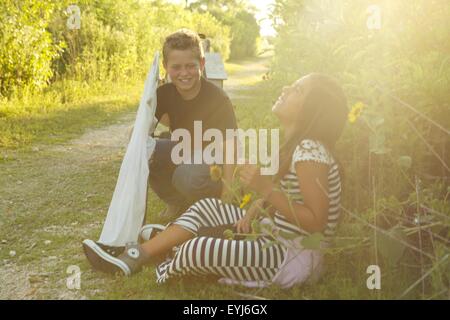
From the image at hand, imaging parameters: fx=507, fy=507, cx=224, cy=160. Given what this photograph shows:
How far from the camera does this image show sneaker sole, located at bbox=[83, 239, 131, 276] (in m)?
2.85

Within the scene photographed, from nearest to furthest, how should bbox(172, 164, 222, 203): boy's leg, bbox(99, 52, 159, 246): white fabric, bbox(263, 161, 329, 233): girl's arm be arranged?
bbox(263, 161, 329, 233): girl's arm, bbox(99, 52, 159, 246): white fabric, bbox(172, 164, 222, 203): boy's leg

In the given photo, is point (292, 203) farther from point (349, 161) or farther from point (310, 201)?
point (349, 161)

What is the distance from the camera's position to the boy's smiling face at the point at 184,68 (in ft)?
11.4

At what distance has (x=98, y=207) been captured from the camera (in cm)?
431

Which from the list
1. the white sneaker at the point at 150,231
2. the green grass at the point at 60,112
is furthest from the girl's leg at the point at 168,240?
the green grass at the point at 60,112

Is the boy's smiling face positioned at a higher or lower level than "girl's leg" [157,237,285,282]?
higher

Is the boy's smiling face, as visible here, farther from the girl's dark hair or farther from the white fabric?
the girl's dark hair

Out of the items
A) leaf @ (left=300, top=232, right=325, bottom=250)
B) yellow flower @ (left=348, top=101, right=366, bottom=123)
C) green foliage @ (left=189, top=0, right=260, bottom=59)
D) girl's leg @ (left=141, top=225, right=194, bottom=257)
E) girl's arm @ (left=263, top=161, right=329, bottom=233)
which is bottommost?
girl's leg @ (left=141, top=225, right=194, bottom=257)

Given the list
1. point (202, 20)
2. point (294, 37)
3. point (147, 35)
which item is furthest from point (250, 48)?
point (294, 37)

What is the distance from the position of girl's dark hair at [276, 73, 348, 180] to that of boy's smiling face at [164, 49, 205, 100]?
1.27 metres

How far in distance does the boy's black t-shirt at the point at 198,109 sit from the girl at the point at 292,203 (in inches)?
42.7

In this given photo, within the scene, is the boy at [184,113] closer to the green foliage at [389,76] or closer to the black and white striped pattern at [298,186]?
the green foliage at [389,76]

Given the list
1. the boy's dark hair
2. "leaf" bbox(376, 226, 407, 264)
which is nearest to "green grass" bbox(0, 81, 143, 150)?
the boy's dark hair
